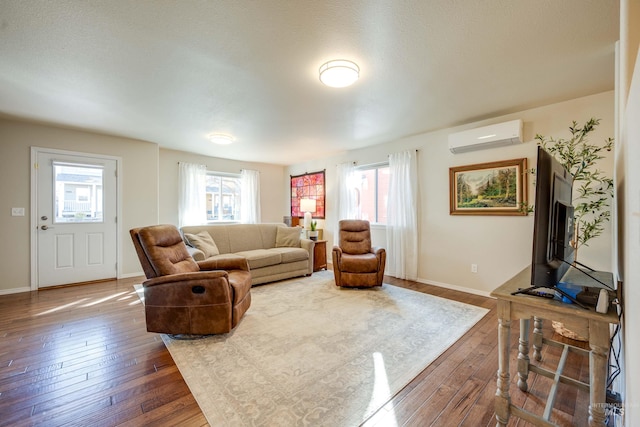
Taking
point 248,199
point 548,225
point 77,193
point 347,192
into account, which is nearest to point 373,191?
point 347,192

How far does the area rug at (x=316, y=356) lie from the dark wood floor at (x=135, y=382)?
11 cm

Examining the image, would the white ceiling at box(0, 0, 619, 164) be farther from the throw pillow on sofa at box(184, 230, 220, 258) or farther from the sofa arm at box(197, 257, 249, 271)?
the sofa arm at box(197, 257, 249, 271)

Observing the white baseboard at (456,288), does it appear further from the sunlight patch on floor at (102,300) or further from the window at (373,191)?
the sunlight patch on floor at (102,300)

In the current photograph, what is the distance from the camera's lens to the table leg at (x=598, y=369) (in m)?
1.04

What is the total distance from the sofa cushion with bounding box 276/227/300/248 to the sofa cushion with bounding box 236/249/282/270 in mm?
461

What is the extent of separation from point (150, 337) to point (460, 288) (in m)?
3.85

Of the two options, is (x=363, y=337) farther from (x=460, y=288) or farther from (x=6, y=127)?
(x=6, y=127)

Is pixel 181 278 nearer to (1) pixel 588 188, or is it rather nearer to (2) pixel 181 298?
(2) pixel 181 298

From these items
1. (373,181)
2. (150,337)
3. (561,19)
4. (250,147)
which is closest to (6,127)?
(250,147)

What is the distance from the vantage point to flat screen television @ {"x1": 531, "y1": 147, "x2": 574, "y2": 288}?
111 centimetres

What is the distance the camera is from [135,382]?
174 centimetres

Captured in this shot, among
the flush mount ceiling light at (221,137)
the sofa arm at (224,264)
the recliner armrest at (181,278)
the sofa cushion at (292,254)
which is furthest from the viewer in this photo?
the sofa cushion at (292,254)

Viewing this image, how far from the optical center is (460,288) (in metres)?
3.79

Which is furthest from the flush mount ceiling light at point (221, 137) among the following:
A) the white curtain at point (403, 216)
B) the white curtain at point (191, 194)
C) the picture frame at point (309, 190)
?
the white curtain at point (403, 216)
